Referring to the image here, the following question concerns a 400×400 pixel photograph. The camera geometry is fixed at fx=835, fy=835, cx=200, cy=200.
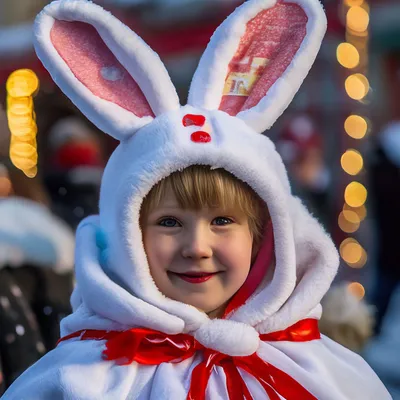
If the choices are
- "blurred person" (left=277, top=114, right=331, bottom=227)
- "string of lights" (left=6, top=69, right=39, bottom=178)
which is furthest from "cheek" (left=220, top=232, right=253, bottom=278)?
"blurred person" (left=277, top=114, right=331, bottom=227)

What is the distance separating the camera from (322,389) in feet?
6.00

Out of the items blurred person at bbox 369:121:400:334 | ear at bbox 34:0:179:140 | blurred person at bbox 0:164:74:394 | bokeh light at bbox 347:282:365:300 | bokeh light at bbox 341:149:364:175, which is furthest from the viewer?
bokeh light at bbox 341:149:364:175

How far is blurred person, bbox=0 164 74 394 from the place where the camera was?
269 centimetres

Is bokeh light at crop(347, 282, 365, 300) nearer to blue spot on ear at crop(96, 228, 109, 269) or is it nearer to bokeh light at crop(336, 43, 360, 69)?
bokeh light at crop(336, 43, 360, 69)

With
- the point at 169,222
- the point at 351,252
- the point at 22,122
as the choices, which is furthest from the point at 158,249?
the point at 351,252

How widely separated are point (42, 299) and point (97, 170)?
1074 millimetres

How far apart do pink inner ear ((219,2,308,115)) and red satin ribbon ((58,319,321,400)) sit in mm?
566

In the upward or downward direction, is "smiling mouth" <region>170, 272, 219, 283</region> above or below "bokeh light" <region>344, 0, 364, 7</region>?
below

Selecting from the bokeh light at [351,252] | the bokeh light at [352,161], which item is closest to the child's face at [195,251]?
the bokeh light at [351,252]

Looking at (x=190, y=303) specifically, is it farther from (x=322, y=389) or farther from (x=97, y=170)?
(x=97, y=170)

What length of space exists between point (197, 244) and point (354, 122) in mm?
3901

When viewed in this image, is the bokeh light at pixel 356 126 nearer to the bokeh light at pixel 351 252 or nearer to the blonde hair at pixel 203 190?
the bokeh light at pixel 351 252

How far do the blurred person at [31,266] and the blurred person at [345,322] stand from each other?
2.94 feet

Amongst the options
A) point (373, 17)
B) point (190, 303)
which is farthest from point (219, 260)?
point (373, 17)
